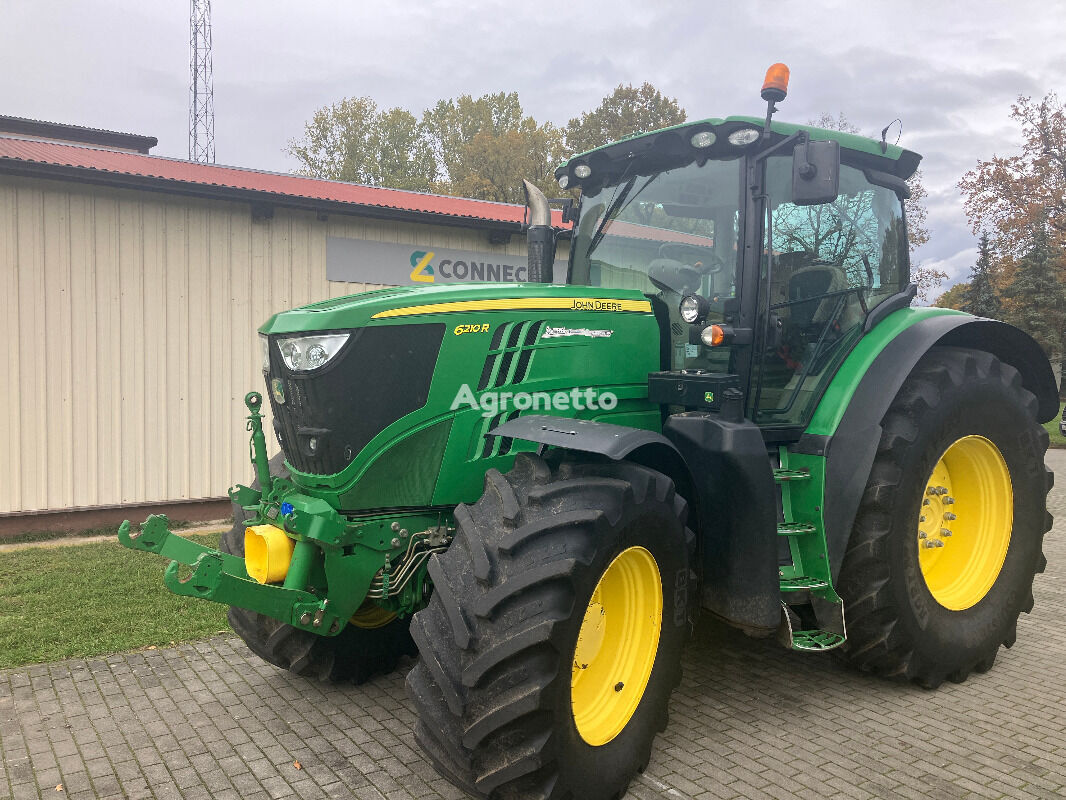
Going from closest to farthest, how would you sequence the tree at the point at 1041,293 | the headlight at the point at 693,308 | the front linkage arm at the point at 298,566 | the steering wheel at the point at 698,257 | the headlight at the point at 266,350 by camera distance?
1. the front linkage arm at the point at 298,566
2. the headlight at the point at 266,350
3. the headlight at the point at 693,308
4. the steering wheel at the point at 698,257
5. the tree at the point at 1041,293

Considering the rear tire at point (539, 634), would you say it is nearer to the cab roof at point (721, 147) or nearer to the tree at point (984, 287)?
the cab roof at point (721, 147)

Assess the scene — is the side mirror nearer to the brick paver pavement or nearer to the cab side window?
the cab side window

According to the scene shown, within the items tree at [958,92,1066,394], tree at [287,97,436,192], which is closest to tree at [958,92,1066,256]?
tree at [958,92,1066,394]

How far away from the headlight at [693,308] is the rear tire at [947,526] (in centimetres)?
117

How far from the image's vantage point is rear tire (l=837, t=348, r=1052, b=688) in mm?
4031

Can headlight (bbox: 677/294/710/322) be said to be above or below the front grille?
above

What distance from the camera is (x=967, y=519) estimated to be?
189 inches

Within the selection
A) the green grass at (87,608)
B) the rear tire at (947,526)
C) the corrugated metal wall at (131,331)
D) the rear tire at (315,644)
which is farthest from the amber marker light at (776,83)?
the corrugated metal wall at (131,331)

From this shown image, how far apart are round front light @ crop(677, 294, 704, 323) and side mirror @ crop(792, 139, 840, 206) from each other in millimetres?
649

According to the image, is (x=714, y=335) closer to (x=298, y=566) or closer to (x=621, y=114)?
(x=298, y=566)

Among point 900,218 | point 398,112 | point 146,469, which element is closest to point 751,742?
point 900,218

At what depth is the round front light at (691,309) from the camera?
3.71 metres

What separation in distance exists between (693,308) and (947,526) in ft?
7.45

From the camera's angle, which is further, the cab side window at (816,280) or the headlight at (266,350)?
the cab side window at (816,280)
